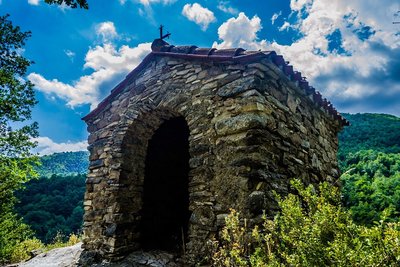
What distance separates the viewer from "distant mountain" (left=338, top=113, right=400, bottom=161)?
21.4 metres

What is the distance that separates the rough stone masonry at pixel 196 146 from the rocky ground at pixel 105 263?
21 cm

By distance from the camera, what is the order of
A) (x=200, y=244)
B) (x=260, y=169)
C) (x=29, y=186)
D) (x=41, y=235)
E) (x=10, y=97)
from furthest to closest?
(x=29, y=186) → (x=41, y=235) → (x=10, y=97) → (x=200, y=244) → (x=260, y=169)

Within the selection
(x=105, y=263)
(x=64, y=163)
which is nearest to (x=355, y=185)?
(x=105, y=263)

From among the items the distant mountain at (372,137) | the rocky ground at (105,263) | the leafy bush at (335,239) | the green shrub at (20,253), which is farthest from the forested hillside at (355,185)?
the leafy bush at (335,239)

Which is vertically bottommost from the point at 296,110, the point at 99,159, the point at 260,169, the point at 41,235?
the point at 41,235

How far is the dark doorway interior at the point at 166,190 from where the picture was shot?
519 centimetres

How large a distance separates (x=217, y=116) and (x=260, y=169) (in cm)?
101

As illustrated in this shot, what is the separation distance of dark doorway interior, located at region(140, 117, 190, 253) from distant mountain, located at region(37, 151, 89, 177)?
38.7 m

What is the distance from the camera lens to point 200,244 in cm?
338

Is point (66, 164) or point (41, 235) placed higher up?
point (66, 164)

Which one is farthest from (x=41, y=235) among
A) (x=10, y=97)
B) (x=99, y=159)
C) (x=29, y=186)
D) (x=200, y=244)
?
(x=200, y=244)

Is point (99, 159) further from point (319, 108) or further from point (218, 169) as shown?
point (319, 108)

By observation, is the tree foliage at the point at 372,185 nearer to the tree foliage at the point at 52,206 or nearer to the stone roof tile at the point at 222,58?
the stone roof tile at the point at 222,58

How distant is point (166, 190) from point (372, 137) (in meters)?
23.8
